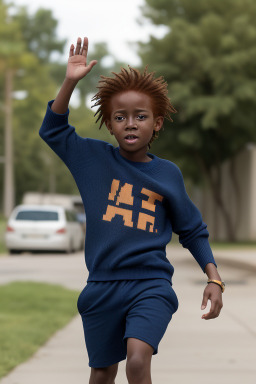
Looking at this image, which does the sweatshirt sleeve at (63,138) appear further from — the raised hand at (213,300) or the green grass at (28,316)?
the green grass at (28,316)

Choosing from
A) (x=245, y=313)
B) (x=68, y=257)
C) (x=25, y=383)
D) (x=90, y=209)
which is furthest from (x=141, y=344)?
(x=68, y=257)

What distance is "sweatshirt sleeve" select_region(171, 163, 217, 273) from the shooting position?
12.5 ft

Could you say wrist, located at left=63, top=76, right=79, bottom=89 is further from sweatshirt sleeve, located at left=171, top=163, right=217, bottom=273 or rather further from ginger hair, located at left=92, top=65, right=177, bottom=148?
sweatshirt sleeve, located at left=171, top=163, right=217, bottom=273

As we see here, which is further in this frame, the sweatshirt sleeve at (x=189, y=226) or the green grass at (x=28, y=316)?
the green grass at (x=28, y=316)

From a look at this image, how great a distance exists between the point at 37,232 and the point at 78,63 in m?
18.8

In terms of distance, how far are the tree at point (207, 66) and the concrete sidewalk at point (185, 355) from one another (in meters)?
18.5

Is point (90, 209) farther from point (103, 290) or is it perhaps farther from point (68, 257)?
point (68, 257)

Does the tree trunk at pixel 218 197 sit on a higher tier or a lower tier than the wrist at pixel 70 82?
lower

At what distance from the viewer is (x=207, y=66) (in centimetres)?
2745

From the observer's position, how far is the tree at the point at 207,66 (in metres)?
27.4

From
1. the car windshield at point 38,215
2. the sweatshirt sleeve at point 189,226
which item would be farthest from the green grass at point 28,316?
the car windshield at point 38,215

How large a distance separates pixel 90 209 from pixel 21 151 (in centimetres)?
6270

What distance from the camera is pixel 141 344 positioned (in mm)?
3439

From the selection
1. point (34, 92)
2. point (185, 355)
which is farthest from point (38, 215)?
point (34, 92)
